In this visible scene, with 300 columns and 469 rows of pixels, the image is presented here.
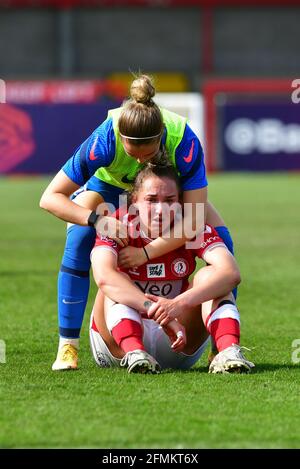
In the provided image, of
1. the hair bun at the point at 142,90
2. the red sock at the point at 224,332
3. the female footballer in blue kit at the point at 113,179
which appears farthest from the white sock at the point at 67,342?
the hair bun at the point at 142,90

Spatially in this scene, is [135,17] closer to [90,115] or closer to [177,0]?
[177,0]

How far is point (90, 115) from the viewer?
87.5ft

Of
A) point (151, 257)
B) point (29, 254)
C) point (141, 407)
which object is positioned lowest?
point (29, 254)

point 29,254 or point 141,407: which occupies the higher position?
point 141,407

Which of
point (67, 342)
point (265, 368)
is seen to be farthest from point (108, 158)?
point (265, 368)

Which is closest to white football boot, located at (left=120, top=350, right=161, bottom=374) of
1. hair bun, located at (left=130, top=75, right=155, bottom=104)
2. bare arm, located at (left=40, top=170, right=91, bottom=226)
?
bare arm, located at (left=40, top=170, right=91, bottom=226)

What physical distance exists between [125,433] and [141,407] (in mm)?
477

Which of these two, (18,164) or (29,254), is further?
(18,164)

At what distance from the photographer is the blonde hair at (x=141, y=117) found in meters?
5.55

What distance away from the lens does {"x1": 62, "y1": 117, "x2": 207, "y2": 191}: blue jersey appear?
578cm

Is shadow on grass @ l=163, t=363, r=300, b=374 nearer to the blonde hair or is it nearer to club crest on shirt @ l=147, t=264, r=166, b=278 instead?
club crest on shirt @ l=147, t=264, r=166, b=278

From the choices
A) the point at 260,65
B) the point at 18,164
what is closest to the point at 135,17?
the point at 260,65
